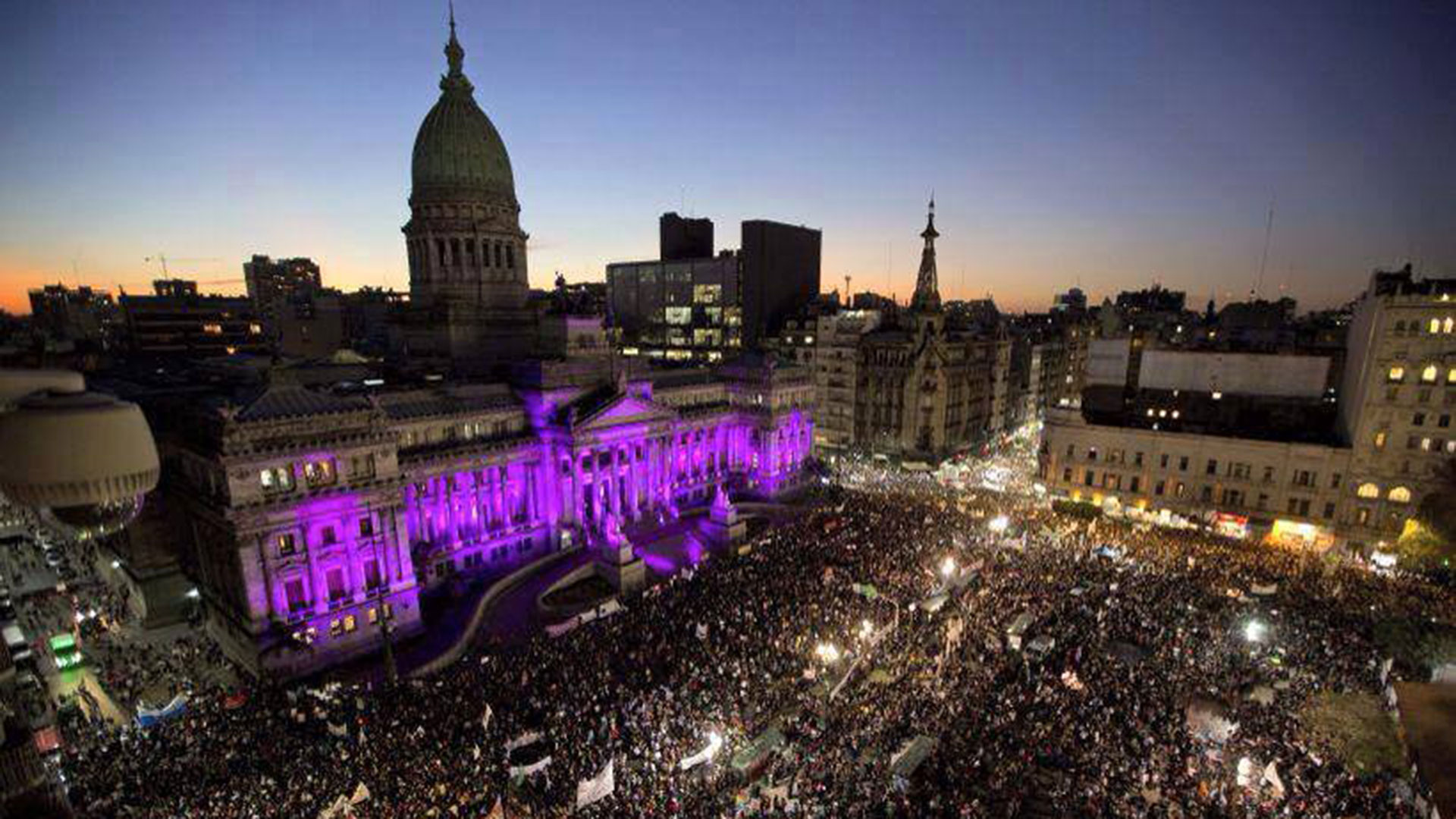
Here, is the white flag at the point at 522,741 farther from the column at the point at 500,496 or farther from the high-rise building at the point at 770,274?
the high-rise building at the point at 770,274

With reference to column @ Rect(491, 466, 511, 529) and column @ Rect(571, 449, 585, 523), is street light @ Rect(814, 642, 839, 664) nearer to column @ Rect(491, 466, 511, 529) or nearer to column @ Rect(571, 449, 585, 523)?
column @ Rect(571, 449, 585, 523)

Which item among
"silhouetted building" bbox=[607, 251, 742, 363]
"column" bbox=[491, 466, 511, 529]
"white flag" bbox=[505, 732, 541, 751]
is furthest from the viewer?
"silhouetted building" bbox=[607, 251, 742, 363]

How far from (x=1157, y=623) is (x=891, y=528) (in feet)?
57.2

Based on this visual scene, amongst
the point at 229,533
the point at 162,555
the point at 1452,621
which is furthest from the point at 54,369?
the point at 1452,621

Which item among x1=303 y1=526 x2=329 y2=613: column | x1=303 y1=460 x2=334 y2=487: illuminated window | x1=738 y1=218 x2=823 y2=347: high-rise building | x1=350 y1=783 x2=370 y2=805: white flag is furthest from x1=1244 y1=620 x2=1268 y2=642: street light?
x1=738 y1=218 x2=823 y2=347: high-rise building

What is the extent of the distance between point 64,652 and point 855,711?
40.0 m

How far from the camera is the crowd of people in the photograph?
21.5 meters

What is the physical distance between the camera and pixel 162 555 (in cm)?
3950

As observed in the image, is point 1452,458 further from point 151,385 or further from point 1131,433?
point 151,385

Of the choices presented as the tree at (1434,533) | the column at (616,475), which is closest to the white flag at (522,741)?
the column at (616,475)

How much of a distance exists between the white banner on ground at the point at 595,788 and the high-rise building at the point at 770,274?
81.5 metres

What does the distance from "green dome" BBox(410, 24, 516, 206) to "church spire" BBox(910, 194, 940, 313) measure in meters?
50.3

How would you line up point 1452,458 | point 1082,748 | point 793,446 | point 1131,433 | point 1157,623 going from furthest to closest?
1. point 793,446
2. point 1131,433
3. point 1452,458
4. point 1157,623
5. point 1082,748

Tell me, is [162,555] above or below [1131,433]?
below
